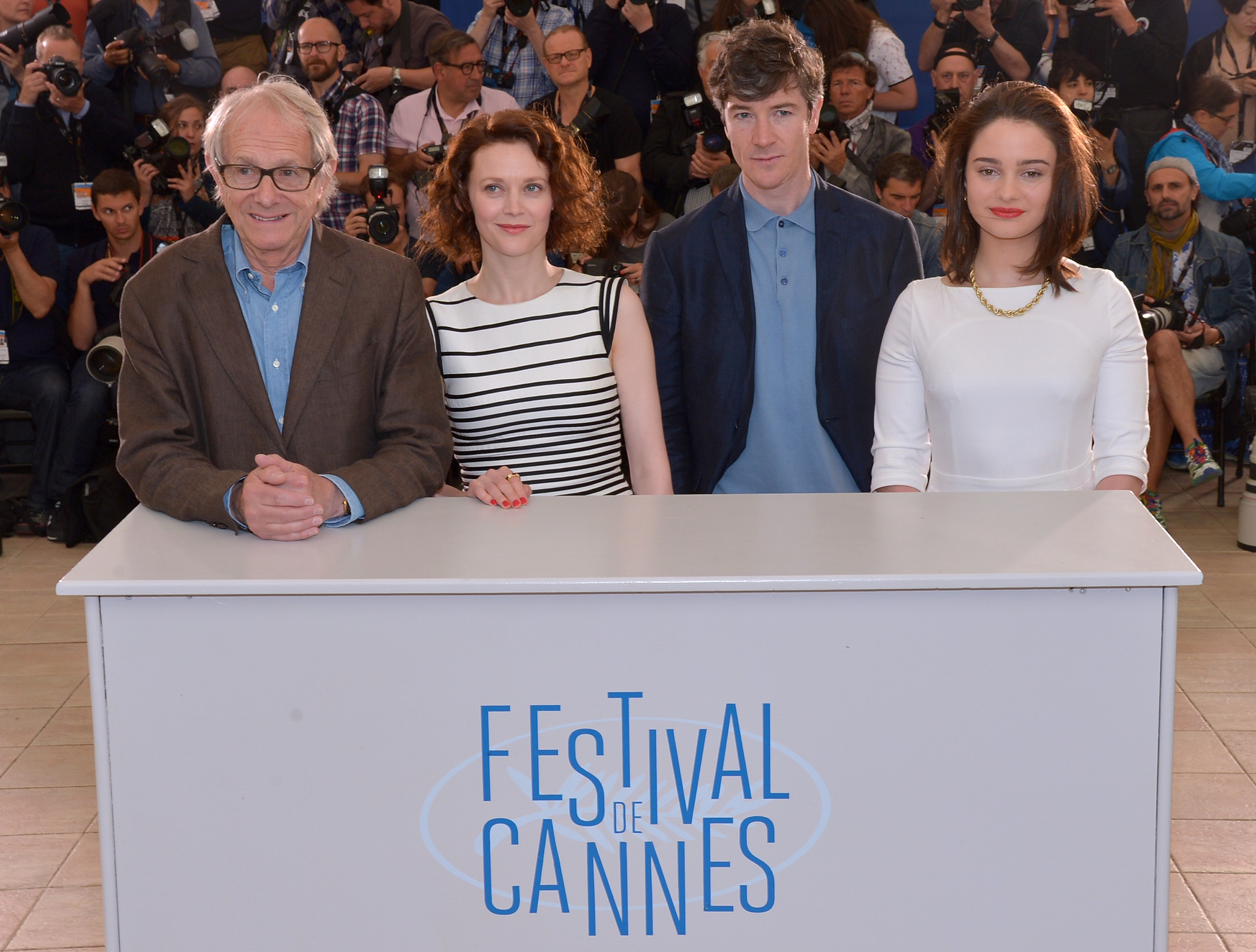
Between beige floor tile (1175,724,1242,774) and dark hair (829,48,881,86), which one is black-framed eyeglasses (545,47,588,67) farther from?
beige floor tile (1175,724,1242,774)

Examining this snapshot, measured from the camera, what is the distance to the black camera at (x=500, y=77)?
5332mm

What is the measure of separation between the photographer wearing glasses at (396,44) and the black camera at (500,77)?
0.71 ft

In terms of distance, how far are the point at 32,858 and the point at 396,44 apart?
3.85 metres

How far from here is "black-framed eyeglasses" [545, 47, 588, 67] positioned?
4820 millimetres

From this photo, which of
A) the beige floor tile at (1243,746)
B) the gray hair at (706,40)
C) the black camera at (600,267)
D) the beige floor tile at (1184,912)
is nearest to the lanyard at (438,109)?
the gray hair at (706,40)

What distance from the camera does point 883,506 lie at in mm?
1816

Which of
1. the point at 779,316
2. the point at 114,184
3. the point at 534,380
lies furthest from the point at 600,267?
the point at 114,184

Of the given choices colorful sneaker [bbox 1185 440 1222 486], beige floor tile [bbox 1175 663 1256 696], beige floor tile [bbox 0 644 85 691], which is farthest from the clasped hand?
colorful sneaker [bbox 1185 440 1222 486]

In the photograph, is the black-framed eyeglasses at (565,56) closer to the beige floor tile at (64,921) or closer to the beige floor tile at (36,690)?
the beige floor tile at (36,690)

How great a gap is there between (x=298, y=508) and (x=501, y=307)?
62cm

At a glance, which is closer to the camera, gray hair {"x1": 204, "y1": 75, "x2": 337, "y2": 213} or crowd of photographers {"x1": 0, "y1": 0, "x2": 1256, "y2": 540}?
gray hair {"x1": 204, "y1": 75, "x2": 337, "y2": 213}

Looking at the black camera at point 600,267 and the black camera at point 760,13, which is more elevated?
the black camera at point 760,13

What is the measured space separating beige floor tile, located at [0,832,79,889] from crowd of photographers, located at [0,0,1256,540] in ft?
7.95

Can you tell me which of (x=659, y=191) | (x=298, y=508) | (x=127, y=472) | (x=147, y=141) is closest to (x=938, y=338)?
(x=298, y=508)
